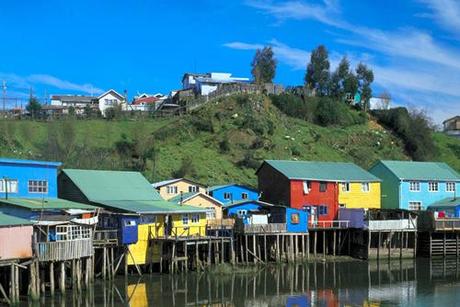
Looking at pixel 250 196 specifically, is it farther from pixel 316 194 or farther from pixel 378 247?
pixel 378 247

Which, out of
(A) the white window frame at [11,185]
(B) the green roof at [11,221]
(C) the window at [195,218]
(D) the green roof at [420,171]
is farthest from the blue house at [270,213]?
(B) the green roof at [11,221]

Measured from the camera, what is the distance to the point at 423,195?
65062 mm

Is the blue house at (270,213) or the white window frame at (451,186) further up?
the white window frame at (451,186)

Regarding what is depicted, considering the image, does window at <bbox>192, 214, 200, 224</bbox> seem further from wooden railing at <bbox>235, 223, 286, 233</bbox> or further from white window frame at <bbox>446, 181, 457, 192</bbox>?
white window frame at <bbox>446, 181, 457, 192</bbox>

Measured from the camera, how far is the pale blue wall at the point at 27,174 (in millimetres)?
42569

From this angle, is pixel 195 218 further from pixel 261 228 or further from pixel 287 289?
pixel 287 289

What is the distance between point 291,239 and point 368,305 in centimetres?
1593

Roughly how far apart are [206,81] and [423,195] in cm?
4868

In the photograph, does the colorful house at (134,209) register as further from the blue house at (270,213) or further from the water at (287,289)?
the blue house at (270,213)

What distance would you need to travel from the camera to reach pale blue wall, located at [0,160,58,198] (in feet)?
140

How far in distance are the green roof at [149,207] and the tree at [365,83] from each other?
6602 cm

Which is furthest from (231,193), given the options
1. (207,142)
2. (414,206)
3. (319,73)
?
(319,73)

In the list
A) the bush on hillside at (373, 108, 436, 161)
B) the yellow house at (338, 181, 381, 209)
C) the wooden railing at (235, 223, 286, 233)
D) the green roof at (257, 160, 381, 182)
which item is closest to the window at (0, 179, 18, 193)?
the wooden railing at (235, 223, 286, 233)

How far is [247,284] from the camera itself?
42.6 m
